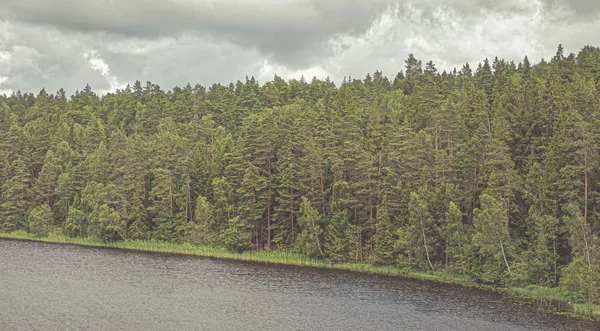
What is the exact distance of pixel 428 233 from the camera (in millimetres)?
68000

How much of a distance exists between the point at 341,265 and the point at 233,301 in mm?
25085

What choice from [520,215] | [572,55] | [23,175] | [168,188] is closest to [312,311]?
[520,215]

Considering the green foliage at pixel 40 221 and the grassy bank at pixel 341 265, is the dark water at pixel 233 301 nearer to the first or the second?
the grassy bank at pixel 341 265

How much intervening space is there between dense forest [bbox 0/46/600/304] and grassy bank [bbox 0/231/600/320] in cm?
151

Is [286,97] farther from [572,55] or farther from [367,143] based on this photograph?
[572,55]

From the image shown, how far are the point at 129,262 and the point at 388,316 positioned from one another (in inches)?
1832

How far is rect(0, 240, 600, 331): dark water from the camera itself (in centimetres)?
4359

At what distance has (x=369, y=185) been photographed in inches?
3004

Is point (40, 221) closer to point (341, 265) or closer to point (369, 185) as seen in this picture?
point (341, 265)

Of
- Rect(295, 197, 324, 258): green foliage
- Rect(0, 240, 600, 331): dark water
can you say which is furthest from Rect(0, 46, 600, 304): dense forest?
Rect(0, 240, 600, 331): dark water

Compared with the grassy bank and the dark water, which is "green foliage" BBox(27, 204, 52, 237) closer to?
the grassy bank

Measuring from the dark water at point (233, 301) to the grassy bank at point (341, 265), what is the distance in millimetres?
2916

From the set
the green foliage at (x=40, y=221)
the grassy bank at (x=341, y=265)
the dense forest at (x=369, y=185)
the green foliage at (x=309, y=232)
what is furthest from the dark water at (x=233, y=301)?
the green foliage at (x=40, y=221)

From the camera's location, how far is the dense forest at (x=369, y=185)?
58844 millimetres
